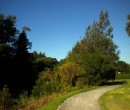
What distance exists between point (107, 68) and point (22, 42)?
21.6 m

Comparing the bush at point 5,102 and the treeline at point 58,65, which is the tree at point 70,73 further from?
the bush at point 5,102

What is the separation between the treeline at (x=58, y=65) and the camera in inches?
1106

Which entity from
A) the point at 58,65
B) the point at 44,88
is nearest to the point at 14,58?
the point at 58,65

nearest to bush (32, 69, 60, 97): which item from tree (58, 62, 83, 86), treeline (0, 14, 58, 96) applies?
tree (58, 62, 83, 86)

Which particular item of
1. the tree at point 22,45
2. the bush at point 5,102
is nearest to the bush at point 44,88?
the bush at point 5,102

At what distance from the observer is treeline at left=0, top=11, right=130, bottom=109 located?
92.2 ft

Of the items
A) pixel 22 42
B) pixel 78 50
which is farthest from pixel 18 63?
pixel 78 50

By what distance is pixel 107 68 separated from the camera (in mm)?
32188

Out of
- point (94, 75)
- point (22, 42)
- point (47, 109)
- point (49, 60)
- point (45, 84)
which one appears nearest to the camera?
point (47, 109)

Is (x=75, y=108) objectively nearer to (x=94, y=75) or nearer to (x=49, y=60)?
Result: (x=94, y=75)

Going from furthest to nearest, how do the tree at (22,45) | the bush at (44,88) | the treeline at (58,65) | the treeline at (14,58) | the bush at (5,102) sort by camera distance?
the tree at (22,45) < the treeline at (14,58) < the treeline at (58,65) < the bush at (44,88) < the bush at (5,102)

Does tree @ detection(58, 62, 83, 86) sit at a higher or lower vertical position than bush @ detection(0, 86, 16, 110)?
higher

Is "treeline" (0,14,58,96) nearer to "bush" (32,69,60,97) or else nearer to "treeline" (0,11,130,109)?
"treeline" (0,11,130,109)

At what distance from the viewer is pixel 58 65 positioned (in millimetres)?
38750
